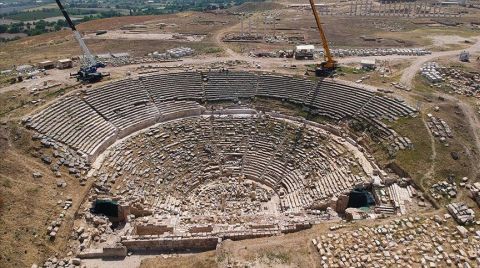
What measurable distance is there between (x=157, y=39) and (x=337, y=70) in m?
40.3

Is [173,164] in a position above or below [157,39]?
Answer: below

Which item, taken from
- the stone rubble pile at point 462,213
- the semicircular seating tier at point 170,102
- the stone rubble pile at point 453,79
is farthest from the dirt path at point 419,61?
the stone rubble pile at point 462,213

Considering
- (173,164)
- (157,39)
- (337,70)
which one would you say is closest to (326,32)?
(337,70)

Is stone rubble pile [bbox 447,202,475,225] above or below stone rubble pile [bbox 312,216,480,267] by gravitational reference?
above

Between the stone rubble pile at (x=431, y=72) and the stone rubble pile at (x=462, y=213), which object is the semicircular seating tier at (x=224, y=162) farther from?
the stone rubble pile at (x=431, y=72)

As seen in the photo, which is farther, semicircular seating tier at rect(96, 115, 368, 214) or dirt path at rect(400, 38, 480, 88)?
dirt path at rect(400, 38, 480, 88)

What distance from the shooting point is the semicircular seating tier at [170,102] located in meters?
44.1

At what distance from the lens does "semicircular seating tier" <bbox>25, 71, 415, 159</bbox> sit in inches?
1736

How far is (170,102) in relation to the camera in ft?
171

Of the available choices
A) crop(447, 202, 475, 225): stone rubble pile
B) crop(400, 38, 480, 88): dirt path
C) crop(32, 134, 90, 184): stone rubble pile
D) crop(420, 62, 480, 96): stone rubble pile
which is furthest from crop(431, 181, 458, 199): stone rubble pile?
crop(32, 134, 90, 184): stone rubble pile

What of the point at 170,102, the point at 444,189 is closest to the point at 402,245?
the point at 444,189

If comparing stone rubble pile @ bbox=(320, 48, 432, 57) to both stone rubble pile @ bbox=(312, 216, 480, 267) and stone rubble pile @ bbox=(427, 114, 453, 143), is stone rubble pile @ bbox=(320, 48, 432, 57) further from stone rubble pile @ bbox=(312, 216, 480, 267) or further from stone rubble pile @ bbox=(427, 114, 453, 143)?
stone rubble pile @ bbox=(312, 216, 480, 267)

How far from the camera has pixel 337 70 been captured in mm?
57938

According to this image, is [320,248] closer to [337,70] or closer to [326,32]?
[337,70]
